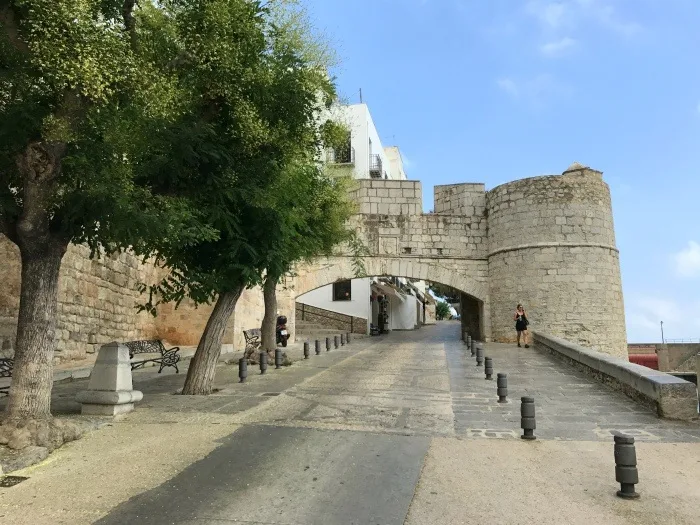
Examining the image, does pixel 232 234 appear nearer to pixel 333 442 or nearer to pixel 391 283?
pixel 333 442

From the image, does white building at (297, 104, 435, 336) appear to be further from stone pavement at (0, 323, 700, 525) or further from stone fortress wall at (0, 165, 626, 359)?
stone pavement at (0, 323, 700, 525)

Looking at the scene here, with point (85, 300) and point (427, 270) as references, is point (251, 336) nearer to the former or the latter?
point (85, 300)

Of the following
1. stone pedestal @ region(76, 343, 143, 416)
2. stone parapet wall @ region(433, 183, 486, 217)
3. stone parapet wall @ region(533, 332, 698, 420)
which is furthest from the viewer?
stone parapet wall @ region(433, 183, 486, 217)

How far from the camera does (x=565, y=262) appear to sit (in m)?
18.3

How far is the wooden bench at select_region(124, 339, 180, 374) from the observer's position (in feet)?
36.3

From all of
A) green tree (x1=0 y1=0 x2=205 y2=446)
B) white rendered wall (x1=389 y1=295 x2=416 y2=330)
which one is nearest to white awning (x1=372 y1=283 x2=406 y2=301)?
white rendered wall (x1=389 y1=295 x2=416 y2=330)

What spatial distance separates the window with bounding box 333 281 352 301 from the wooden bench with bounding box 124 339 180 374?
1831 cm

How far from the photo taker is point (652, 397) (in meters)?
7.09

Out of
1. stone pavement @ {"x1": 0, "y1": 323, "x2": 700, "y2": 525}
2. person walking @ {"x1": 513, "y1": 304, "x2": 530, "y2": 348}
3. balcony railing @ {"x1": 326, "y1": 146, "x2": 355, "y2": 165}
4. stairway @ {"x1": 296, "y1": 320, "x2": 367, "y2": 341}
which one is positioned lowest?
stone pavement @ {"x1": 0, "y1": 323, "x2": 700, "y2": 525}

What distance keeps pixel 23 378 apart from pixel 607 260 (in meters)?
18.3

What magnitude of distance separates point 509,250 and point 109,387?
51.5ft

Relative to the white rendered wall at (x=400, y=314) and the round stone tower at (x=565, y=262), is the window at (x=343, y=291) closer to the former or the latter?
the white rendered wall at (x=400, y=314)

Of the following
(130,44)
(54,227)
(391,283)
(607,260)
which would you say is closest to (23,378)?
(54,227)

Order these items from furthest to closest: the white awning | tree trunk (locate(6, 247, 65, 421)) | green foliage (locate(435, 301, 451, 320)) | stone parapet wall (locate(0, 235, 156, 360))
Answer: green foliage (locate(435, 301, 451, 320)) < the white awning < stone parapet wall (locate(0, 235, 156, 360)) < tree trunk (locate(6, 247, 65, 421))
